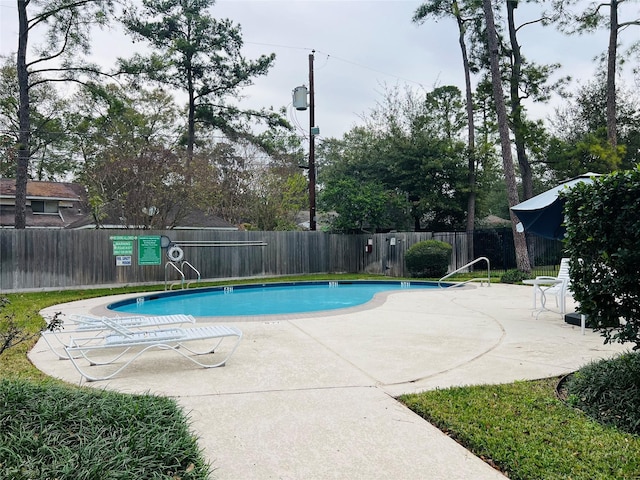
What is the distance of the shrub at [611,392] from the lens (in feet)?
9.40

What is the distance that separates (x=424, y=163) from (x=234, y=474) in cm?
1884

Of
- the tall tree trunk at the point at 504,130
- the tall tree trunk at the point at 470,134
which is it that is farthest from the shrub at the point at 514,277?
the tall tree trunk at the point at 470,134

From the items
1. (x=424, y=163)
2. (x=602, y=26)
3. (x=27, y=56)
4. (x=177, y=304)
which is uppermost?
(x=602, y=26)

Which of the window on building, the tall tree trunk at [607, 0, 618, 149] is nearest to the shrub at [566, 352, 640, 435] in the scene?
the tall tree trunk at [607, 0, 618, 149]

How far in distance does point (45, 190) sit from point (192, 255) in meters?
15.9

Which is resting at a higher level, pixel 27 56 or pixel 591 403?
pixel 27 56

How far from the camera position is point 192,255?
14.0 metres

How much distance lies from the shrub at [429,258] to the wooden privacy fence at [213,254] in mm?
886

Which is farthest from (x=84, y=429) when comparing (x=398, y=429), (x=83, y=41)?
Result: (x=83, y=41)

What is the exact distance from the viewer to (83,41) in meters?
14.9

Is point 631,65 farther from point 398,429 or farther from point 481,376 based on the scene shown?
point 398,429

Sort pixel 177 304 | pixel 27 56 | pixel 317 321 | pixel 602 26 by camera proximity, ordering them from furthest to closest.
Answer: pixel 602 26 → pixel 27 56 → pixel 177 304 → pixel 317 321

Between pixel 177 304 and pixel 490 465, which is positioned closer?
pixel 490 465

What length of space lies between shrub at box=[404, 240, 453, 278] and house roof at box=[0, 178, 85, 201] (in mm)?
17658
